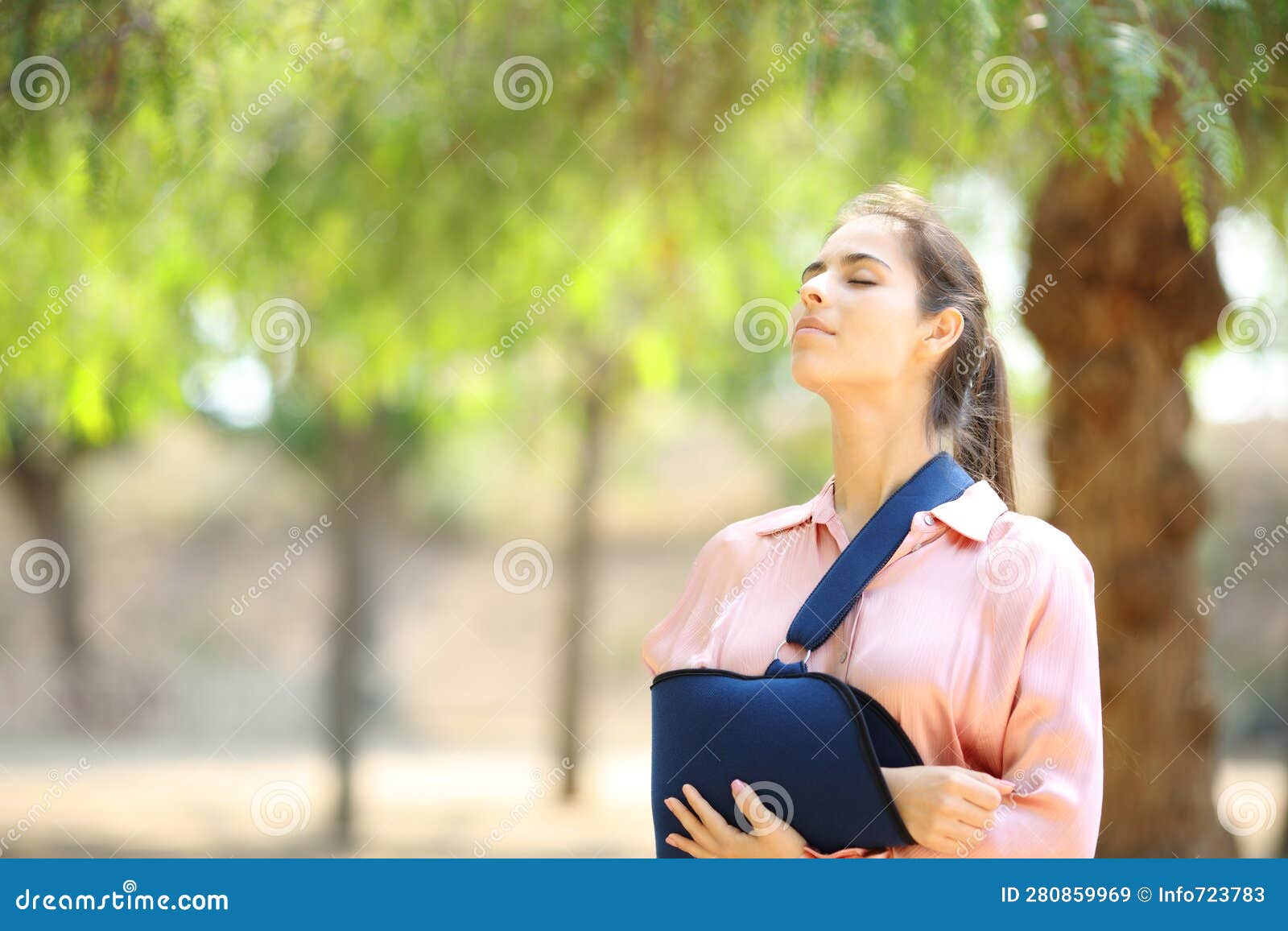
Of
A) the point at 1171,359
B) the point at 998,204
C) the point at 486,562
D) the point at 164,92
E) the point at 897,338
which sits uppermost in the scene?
the point at 486,562

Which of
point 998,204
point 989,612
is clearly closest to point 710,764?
point 989,612

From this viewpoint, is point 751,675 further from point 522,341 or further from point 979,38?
point 522,341

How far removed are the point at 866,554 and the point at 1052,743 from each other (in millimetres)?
360

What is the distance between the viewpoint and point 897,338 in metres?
1.92

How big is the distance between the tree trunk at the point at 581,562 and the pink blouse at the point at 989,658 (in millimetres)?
6831

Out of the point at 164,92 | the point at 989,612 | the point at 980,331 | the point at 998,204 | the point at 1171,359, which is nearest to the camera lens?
the point at 989,612

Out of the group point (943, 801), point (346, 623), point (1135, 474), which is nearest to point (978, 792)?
point (943, 801)

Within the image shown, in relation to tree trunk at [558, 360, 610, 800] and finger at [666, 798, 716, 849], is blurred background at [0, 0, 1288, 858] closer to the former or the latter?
tree trunk at [558, 360, 610, 800]

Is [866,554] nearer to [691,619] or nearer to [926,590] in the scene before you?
[926,590]

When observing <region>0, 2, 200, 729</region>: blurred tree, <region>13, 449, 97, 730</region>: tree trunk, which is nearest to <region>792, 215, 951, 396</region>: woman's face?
<region>0, 2, 200, 729</region>: blurred tree

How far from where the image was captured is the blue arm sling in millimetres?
1639

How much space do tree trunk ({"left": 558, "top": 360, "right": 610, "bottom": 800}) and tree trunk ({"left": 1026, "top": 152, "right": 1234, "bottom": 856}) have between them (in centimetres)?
457

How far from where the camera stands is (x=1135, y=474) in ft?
14.6
